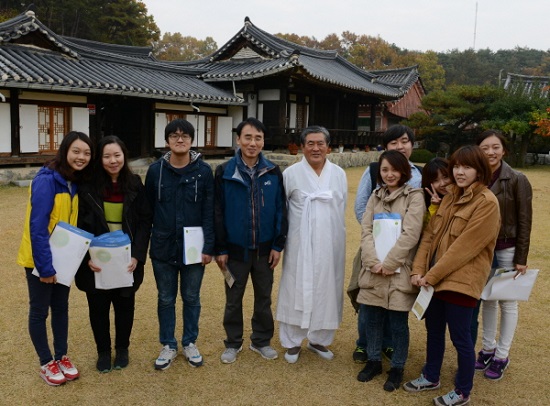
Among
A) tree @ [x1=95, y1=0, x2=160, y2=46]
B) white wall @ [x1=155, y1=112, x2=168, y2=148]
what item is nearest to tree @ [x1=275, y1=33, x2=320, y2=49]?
tree @ [x1=95, y1=0, x2=160, y2=46]

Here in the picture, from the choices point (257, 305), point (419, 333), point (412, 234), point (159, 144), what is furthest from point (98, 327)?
point (159, 144)

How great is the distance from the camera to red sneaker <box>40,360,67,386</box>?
2.88 meters

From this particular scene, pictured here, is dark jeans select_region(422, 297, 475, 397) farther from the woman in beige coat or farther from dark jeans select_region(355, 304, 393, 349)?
dark jeans select_region(355, 304, 393, 349)

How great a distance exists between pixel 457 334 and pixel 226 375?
152cm

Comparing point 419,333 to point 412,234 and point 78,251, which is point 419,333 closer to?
point 412,234

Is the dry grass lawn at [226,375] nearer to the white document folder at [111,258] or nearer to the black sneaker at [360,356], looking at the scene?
the black sneaker at [360,356]

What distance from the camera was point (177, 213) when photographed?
308 cm

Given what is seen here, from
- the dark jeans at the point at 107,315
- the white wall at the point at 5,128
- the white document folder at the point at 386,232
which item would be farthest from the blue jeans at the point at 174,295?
the white wall at the point at 5,128

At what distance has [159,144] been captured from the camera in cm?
1421

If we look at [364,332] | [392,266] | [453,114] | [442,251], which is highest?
[453,114]

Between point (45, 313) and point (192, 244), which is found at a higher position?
point (192, 244)

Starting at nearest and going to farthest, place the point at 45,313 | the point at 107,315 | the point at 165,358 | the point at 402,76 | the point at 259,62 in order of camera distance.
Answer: the point at 45,313 → the point at 107,315 → the point at 165,358 → the point at 259,62 → the point at 402,76

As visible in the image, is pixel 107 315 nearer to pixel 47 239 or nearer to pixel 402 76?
pixel 47 239

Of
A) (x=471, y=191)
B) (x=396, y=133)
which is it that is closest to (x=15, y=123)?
(x=396, y=133)
